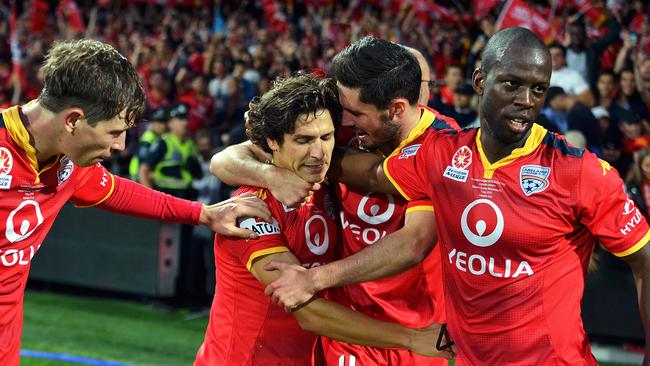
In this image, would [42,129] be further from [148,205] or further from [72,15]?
[72,15]

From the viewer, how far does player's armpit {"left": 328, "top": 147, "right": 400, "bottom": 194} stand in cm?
445

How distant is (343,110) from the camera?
452 cm

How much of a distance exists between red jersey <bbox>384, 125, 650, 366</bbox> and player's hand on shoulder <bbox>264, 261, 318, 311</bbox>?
618 mm

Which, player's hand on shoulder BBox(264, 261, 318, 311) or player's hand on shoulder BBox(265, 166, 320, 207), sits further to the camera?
player's hand on shoulder BBox(265, 166, 320, 207)

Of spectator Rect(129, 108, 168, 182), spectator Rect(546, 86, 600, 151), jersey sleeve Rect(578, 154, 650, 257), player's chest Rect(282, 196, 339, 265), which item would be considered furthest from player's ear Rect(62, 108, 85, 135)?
spectator Rect(129, 108, 168, 182)

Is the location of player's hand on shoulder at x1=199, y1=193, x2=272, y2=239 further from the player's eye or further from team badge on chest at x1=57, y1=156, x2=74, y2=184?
the player's eye

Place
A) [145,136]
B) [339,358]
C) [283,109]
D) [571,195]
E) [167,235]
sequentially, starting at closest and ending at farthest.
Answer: [571,195]
[283,109]
[339,358]
[167,235]
[145,136]

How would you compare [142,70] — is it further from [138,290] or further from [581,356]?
[581,356]

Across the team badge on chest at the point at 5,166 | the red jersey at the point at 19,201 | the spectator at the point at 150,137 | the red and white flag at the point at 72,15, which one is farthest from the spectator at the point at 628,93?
the red and white flag at the point at 72,15

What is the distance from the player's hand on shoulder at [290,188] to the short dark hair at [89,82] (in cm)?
72

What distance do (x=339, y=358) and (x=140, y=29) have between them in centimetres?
1877

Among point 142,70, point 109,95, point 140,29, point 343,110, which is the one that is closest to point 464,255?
point 343,110

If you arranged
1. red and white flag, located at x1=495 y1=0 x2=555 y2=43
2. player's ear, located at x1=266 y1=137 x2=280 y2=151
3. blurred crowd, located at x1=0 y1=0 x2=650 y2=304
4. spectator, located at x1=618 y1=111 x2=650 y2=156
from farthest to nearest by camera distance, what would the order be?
red and white flag, located at x1=495 y1=0 x2=555 y2=43
blurred crowd, located at x1=0 y1=0 x2=650 y2=304
spectator, located at x1=618 y1=111 x2=650 y2=156
player's ear, located at x1=266 y1=137 x2=280 y2=151

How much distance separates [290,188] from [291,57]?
1169 centimetres
